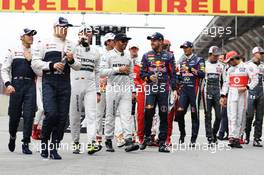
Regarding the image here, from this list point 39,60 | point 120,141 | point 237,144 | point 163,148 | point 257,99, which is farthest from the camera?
point 257,99

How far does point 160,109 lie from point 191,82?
111 cm

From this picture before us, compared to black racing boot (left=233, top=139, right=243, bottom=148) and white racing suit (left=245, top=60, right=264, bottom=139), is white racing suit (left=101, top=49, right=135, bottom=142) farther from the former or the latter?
white racing suit (left=245, top=60, right=264, bottom=139)

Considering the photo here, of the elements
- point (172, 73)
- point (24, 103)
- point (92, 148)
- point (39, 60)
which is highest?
point (39, 60)

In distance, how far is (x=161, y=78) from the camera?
31.6ft

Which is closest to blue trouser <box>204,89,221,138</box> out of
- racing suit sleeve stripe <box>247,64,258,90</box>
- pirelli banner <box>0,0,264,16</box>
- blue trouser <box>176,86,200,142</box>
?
blue trouser <box>176,86,200,142</box>

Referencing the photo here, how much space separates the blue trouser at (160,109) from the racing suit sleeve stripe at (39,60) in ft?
6.81

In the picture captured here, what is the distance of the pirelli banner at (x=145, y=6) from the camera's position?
22.7m

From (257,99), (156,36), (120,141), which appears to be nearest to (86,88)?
(156,36)

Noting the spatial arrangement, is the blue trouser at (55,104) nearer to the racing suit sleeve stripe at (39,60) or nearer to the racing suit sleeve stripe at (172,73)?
the racing suit sleeve stripe at (39,60)

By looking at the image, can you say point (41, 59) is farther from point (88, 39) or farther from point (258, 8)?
point (258, 8)

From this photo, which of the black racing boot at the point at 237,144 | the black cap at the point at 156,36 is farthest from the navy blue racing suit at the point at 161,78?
the black racing boot at the point at 237,144

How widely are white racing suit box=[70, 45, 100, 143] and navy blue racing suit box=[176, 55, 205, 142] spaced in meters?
1.92

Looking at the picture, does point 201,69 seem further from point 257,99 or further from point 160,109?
point 257,99

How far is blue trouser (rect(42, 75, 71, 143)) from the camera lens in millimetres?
8117
